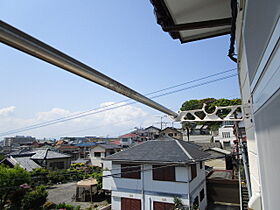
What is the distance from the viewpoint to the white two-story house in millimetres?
8688

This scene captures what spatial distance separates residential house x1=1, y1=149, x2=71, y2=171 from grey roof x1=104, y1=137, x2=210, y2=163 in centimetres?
1135

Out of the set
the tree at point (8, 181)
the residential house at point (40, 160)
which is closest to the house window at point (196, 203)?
the tree at point (8, 181)

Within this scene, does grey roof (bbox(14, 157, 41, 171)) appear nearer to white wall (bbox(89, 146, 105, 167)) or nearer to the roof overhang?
white wall (bbox(89, 146, 105, 167))

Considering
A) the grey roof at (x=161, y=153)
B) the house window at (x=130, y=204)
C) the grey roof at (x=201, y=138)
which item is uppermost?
the grey roof at (x=201, y=138)

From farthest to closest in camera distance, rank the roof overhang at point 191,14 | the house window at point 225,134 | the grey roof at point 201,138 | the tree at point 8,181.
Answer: the grey roof at point 201,138, the house window at point 225,134, the tree at point 8,181, the roof overhang at point 191,14

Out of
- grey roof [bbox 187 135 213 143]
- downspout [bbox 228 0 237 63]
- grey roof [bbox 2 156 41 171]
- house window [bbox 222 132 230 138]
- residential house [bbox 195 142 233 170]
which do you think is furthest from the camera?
grey roof [bbox 187 135 213 143]

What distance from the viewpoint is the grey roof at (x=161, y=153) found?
9.03 m

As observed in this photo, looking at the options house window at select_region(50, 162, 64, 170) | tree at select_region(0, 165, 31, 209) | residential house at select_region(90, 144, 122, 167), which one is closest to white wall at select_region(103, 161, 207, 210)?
tree at select_region(0, 165, 31, 209)

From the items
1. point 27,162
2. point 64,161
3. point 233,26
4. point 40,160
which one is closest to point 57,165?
point 64,161

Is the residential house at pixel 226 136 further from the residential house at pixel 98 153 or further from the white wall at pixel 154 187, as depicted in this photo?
the white wall at pixel 154 187

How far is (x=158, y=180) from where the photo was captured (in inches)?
364

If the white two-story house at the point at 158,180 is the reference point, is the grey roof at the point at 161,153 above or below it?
above

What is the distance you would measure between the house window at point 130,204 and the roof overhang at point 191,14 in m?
9.41

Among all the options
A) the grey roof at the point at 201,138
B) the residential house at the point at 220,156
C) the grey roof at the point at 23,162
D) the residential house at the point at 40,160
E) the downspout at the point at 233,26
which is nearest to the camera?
the downspout at the point at 233,26
